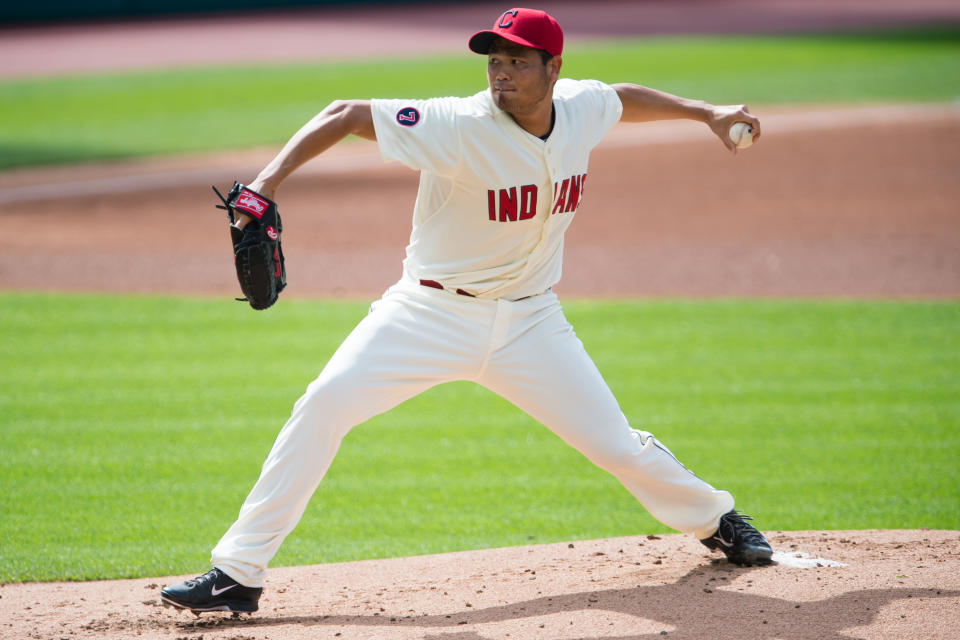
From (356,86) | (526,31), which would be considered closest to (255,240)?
(526,31)

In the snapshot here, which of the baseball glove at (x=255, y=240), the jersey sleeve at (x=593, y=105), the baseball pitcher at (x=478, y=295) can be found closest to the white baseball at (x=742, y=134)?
the baseball pitcher at (x=478, y=295)

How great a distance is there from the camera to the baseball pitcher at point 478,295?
12.6 feet

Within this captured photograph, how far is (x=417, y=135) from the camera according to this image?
3.81 meters

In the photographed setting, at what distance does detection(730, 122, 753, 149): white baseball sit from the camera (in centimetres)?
431

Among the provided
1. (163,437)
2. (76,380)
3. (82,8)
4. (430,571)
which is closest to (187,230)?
(76,380)

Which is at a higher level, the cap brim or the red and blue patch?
the cap brim

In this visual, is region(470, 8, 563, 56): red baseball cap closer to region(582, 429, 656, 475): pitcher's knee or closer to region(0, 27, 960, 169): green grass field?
region(582, 429, 656, 475): pitcher's knee

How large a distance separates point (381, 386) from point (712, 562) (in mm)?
1627

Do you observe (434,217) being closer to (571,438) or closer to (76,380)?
(571,438)

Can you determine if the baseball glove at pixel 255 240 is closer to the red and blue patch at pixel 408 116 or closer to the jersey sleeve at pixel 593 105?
the red and blue patch at pixel 408 116

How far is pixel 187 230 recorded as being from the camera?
13.4 meters

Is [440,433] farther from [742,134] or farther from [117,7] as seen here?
[117,7]

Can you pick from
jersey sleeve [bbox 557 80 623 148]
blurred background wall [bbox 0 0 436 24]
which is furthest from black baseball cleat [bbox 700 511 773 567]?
blurred background wall [bbox 0 0 436 24]

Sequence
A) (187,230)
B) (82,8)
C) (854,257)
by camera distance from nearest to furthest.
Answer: (854,257) < (187,230) < (82,8)
